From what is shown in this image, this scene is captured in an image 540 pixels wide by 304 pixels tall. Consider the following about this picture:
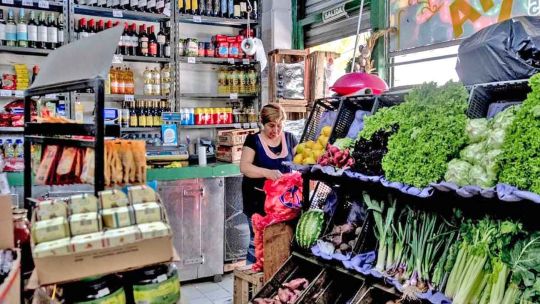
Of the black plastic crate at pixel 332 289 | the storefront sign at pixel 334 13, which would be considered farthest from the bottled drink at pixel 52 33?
the black plastic crate at pixel 332 289

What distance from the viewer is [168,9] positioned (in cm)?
587

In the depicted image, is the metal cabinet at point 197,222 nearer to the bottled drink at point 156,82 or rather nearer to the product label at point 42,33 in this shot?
the bottled drink at point 156,82

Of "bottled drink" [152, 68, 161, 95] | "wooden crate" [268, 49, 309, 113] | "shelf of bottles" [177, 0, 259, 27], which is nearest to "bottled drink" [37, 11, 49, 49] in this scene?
"bottled drink" [152, 68, 161, 95]

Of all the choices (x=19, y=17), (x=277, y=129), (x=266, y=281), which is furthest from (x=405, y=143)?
(x=19, y=17)

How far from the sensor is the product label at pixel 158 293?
160cm

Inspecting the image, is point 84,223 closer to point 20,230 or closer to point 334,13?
point 20,230

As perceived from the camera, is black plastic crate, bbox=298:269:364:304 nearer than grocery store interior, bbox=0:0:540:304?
No

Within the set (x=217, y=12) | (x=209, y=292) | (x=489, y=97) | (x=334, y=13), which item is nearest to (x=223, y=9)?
Answer: (x=217, y=12)

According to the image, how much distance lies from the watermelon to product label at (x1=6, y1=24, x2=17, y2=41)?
373 centimetres

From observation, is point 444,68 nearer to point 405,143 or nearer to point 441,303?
point 405,143

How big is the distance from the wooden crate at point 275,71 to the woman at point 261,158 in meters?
1.49

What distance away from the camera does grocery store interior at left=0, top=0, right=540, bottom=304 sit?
169cm

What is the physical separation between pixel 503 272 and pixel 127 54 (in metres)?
4.75

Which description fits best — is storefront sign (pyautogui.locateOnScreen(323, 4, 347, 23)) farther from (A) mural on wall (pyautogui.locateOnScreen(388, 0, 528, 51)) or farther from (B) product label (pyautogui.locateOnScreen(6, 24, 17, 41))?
(B) product label (pyautogui.locateOnScreen(6, 24, 17, 41))
